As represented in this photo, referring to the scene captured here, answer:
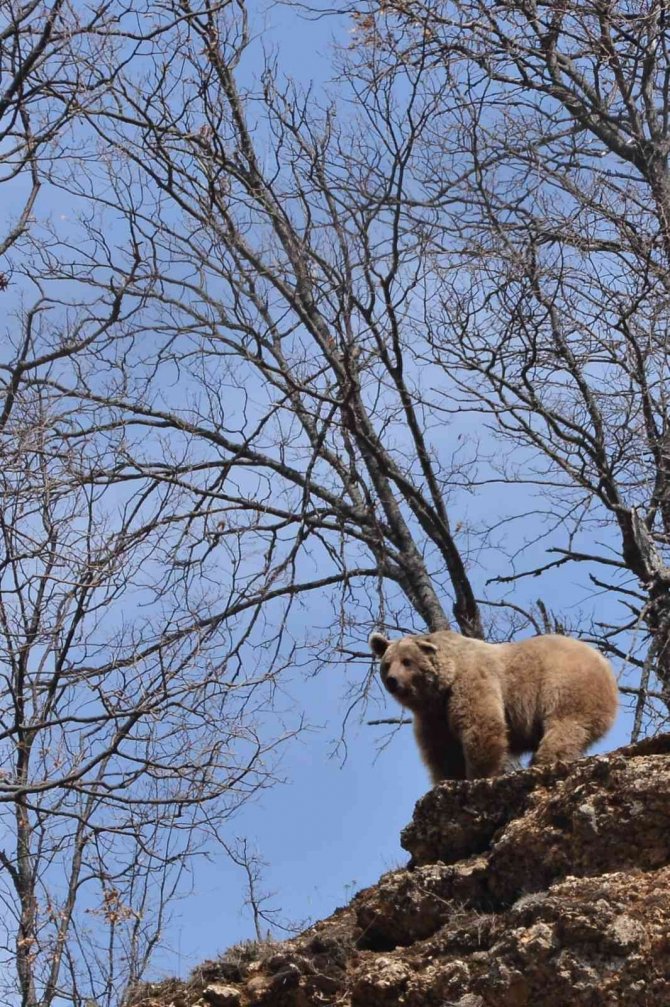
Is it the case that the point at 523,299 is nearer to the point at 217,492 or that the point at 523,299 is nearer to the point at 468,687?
the point at 217,492

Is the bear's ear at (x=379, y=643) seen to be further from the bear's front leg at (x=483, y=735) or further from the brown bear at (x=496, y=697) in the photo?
the bear's front leg at (x=483, y=735)

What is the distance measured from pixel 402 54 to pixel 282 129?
1.58m

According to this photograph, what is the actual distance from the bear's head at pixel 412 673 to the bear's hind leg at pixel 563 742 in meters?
1.15

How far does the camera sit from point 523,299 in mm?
13250

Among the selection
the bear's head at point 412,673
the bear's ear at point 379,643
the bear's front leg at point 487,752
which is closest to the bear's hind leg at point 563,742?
the bear's front leg at point 487,752

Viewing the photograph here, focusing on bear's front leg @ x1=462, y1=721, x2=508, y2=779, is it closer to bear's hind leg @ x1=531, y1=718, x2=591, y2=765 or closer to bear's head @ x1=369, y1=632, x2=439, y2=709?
bear's hind leg @ x1=531, y1=718, x2=591, y2=765

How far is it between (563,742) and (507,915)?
2548 mm

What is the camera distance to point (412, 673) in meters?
9.89

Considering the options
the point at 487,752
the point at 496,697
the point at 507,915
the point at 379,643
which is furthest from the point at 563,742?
the point at 507,915

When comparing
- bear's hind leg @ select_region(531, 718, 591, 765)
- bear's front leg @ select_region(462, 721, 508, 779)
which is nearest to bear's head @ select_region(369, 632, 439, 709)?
bear's front leg @ select_region(462, 721, 508, 779)

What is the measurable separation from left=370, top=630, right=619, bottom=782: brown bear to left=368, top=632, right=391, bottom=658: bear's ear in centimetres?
25

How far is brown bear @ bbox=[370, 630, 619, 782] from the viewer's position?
9.13m

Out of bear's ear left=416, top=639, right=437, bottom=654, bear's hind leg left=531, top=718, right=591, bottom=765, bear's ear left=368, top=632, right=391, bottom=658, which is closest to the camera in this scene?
bear's hind leg left=531, top=718, right=591, bottom=765

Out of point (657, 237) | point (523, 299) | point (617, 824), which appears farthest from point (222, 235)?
point (617, 824)
